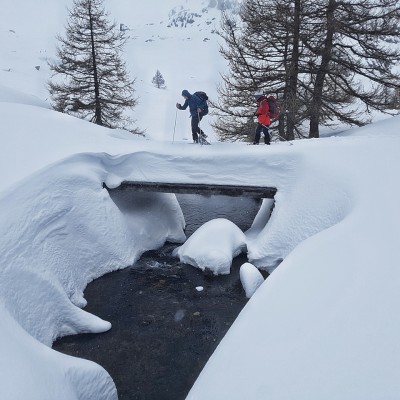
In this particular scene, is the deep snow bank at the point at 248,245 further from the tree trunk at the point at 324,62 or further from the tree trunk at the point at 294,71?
the tree trunk at the point at 294,71

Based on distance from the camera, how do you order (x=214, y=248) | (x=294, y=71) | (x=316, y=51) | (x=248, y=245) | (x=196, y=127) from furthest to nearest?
1. (x=294, y=71)
2. (x=316, y=51)
3. (x=196, y=127)
4. (x=248, y=245)
5. (x=214, y=248)

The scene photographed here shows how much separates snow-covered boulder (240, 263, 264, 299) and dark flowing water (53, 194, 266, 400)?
20 cm

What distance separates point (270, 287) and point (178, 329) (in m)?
2.82

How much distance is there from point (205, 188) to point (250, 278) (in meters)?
3.01

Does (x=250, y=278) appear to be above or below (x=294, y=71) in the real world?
below

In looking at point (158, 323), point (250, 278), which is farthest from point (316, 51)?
point (158, 323)

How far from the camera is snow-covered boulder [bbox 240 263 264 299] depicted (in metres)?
7.85

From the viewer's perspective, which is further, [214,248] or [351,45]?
[351,45]

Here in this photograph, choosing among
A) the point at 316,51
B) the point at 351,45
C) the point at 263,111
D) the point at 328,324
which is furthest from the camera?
the point at 351,45

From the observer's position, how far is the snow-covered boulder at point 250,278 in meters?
7.85

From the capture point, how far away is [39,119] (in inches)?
440

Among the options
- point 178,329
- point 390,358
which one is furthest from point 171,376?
point 390,358

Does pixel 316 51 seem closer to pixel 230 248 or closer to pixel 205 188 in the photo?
pixel 205 188

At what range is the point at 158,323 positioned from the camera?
7012mm
